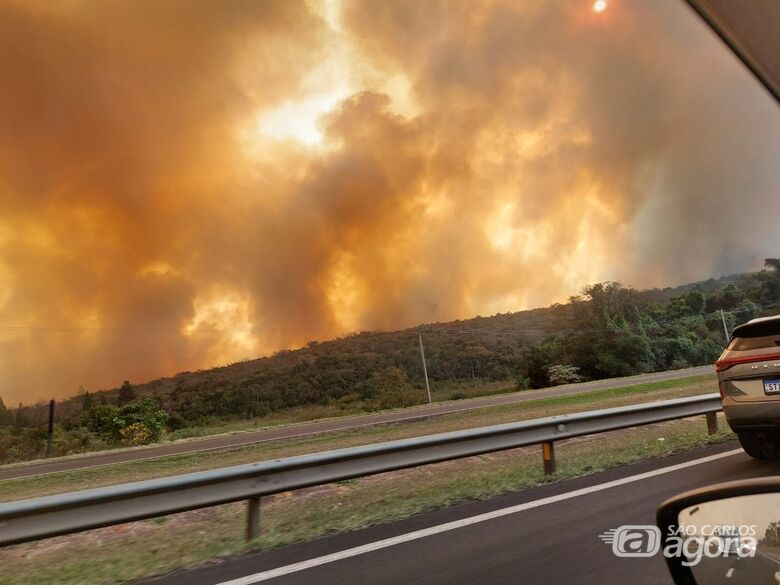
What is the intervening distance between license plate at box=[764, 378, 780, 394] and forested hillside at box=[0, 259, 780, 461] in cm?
3503

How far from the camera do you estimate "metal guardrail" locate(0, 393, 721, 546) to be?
13.8ft

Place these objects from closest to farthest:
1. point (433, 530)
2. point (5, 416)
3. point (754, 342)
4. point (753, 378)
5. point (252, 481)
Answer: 1. point (433, 530)
2. point (252, 481)
3. point (753, 378)
4. point (754, 342)
5. point (5, 416)

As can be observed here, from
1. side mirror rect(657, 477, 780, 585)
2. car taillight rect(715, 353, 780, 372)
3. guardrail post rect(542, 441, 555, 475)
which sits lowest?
guardrail post rect(542, 441, 555, 475)

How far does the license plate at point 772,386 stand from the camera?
5.86 metres

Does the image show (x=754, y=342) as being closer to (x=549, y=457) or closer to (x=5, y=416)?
(x=549, y=457)

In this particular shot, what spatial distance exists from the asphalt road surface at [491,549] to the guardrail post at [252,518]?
631 mm

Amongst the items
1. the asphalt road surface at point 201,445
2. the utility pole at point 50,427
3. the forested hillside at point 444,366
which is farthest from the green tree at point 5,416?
the asphalt road surface at point 201,445

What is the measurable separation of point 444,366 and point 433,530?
207 ft

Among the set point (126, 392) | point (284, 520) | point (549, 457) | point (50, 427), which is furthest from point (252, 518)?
point (126, 392)

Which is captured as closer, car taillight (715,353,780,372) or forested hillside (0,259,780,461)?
car taillight (715,353,780,372)

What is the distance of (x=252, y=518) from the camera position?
5316 mm

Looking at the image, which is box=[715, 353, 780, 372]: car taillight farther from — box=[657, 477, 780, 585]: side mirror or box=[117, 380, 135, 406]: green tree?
box=[117, 380, 135, 406]: green tree

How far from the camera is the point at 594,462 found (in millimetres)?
7691

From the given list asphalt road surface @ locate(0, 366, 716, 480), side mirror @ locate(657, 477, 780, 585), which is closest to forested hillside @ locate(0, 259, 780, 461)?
asphalt road surface @ locate(0, 366, 716, 480)
